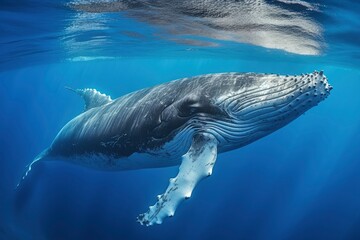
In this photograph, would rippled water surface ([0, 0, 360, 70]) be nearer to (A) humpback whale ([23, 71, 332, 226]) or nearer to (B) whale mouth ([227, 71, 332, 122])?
(A) humpback whale ([23, 71, 332, 226])

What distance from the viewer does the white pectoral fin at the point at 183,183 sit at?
544 centimetres

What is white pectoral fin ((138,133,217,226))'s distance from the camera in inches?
214

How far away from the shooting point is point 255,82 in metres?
6.38

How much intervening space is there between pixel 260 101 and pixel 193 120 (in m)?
1.33

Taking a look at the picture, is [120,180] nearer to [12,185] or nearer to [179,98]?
[12,185]

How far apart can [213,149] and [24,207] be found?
1877cm

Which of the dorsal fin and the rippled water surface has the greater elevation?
the rippled water surface

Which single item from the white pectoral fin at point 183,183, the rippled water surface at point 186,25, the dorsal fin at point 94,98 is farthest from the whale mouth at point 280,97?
the dorsal fin at point 94,98

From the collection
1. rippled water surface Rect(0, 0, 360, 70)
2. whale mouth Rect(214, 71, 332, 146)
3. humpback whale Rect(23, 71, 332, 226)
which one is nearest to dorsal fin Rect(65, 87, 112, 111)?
humpback whale Rect(23, 71, 332, 226)

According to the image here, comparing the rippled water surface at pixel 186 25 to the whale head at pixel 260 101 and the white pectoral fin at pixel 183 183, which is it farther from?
the white pectoral fin at pixel 183 183

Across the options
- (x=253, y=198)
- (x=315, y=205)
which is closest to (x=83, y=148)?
(x=253, y=198)

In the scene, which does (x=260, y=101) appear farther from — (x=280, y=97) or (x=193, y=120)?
(x=193, y=120)

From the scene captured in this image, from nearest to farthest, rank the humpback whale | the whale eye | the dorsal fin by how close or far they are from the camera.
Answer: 1. the humpback whale
2. the whale eye
3. the dorsal fin

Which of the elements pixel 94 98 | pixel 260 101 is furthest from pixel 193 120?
pixel 94 98
